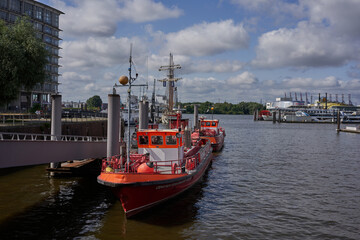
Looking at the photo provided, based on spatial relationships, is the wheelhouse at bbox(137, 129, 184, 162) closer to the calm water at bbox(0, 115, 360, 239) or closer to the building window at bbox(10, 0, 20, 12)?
the calm water at bbox(0, 115, 360, 239)

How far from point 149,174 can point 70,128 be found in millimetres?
20232

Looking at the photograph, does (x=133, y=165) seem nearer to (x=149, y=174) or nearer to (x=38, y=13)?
(x=149, y=174)

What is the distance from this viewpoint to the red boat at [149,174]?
15.2 meters

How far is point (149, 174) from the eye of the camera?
1574 centimetres

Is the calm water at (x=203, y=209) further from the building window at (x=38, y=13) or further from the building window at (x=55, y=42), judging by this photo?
the building window at (x=55, y=42)

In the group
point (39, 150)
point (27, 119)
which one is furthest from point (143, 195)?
point (27, 119)

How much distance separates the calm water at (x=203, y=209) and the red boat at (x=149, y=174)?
2.60 feet

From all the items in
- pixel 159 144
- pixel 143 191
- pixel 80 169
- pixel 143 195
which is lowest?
pixel 80 169

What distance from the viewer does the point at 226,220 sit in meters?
16.2

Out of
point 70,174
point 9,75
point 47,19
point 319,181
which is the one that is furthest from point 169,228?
point 47,19

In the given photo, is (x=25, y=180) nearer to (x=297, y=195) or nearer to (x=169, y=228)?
(x=169, y=228)

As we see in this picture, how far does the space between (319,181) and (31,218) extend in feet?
70.6

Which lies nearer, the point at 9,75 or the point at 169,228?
the point at 169,228

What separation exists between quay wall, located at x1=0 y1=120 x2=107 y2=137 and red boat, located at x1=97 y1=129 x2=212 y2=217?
12248mm
